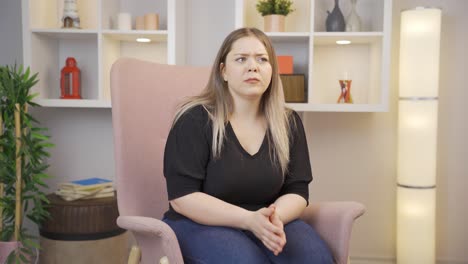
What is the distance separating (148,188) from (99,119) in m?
1.34

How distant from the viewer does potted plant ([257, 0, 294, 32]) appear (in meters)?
2.68

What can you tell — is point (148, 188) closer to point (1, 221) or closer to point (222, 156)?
point (222, 156)

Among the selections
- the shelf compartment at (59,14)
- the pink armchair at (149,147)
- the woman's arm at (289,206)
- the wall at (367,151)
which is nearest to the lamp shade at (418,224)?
the wall at (367,151)

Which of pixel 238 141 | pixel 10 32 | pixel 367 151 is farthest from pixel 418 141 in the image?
pixel 10 32

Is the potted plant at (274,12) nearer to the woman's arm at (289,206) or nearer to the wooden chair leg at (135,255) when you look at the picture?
the woman's arm at (289,206)

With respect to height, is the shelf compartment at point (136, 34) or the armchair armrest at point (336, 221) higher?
the shelf compartment at point (136, 34)

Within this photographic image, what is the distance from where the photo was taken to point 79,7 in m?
2.93

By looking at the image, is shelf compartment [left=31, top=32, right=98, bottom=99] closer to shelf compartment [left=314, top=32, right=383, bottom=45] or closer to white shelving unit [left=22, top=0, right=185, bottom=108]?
white shelving unit [left=22, top=0, right=185, bottom=108]

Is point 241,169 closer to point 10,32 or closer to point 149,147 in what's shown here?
point 149,147

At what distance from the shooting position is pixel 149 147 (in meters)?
1.85

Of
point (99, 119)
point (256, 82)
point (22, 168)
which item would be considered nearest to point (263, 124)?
point (256, 82)

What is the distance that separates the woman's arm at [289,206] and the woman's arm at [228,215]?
0.47ft

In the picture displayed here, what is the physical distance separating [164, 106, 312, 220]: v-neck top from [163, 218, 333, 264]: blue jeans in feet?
0.36

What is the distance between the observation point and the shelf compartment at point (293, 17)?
9.48 feet
